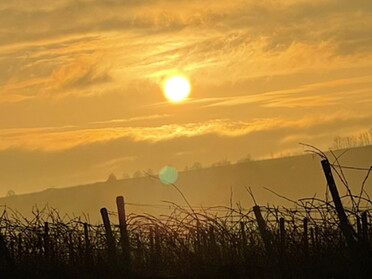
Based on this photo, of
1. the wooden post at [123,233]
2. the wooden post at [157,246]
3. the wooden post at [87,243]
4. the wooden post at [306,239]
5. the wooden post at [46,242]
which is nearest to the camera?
the wooden post at [306,239]

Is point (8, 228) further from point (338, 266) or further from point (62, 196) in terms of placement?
point (62, 196)

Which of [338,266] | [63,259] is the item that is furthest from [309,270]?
[63,259]

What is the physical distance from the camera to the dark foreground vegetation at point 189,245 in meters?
17.4

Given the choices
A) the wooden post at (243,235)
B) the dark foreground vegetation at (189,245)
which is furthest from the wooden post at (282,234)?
the wooden post at (243,235)

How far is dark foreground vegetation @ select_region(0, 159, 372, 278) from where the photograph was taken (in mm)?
17359

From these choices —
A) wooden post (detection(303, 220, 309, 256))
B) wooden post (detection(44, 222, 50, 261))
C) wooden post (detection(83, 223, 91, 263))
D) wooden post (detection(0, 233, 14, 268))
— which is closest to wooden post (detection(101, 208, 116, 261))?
wooden post (detection(83, 223, 91, 263))

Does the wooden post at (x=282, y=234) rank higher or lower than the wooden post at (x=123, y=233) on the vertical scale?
lower

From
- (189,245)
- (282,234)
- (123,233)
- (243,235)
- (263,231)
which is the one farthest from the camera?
(189,245)

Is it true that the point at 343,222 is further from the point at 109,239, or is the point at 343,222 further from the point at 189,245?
the point at 109,239

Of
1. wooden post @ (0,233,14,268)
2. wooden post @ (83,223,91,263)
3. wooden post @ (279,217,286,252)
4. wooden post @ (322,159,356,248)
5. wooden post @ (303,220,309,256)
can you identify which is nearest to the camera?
wooden post @ (322,159,356,248)

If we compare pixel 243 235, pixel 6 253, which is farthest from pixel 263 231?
pixel 6 253

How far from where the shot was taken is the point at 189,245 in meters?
20.3

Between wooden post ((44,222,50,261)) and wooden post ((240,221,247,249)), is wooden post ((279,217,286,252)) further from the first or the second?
wooden post ((44,222,50,261))

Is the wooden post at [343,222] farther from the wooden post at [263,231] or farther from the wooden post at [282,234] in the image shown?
the wooden post at [263,231]
